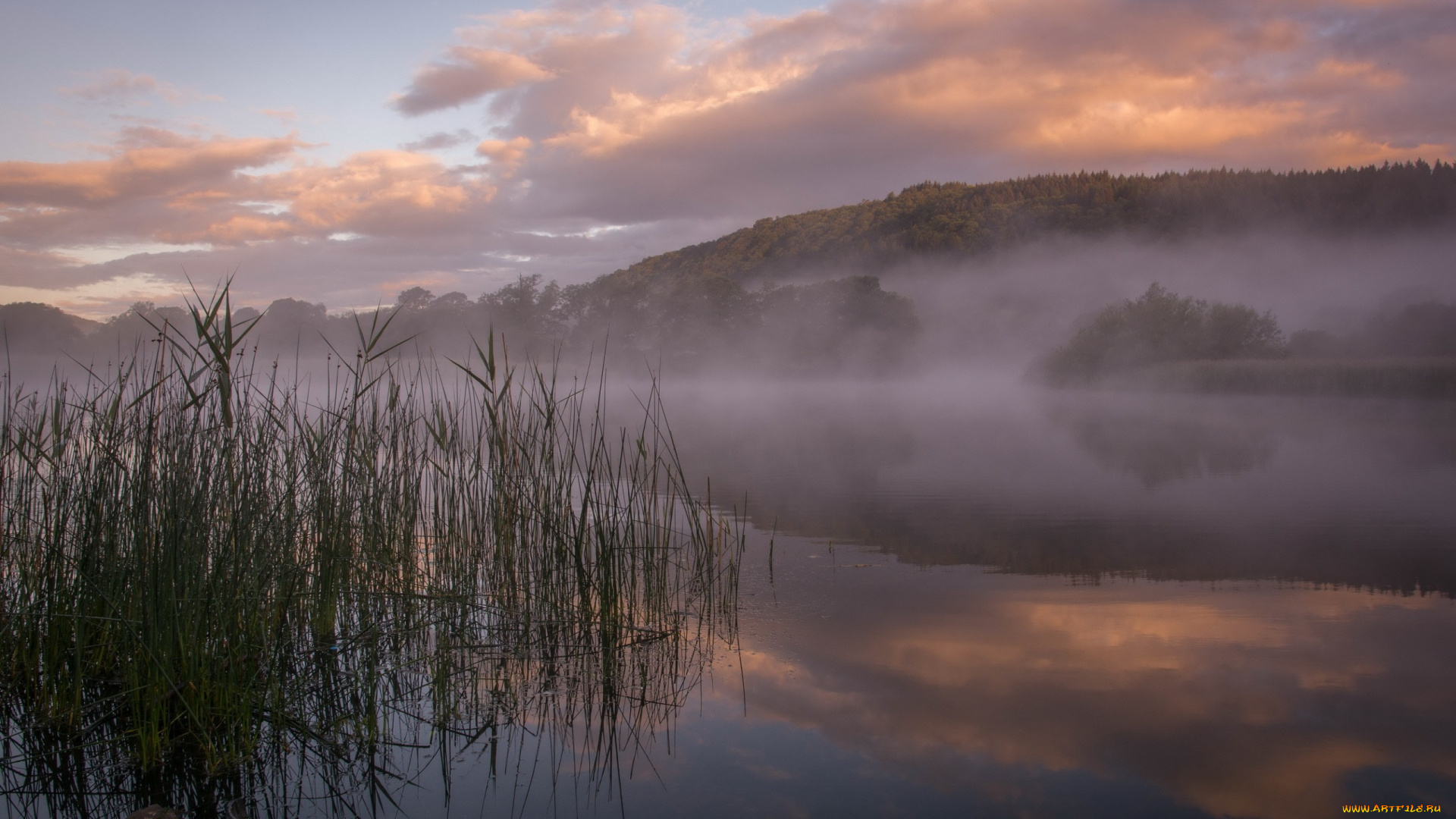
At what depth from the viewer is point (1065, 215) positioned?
7275cm

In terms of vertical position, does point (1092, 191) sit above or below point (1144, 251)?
above

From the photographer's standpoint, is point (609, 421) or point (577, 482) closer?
point (577, 482)

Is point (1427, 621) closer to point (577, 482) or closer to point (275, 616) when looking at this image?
point (275, 616)

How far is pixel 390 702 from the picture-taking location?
10.0ft

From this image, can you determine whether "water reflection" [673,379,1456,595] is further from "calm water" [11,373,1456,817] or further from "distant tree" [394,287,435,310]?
"distant tree" [394,287,435,310]

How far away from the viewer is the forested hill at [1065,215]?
62.1 metres

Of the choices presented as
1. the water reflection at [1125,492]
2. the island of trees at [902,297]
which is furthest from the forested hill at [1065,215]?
the water reflection at [1125,492]

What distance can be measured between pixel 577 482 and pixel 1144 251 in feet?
235

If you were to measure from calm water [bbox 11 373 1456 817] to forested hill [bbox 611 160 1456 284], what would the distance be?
5873 cm

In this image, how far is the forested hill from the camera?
6212cm

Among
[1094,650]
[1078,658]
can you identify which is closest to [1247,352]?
[1094,650]

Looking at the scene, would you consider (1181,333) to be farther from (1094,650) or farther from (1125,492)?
(1094,650)

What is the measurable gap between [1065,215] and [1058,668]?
254 feet

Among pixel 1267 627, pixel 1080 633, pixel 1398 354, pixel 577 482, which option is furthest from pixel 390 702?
pixel 1398 354
